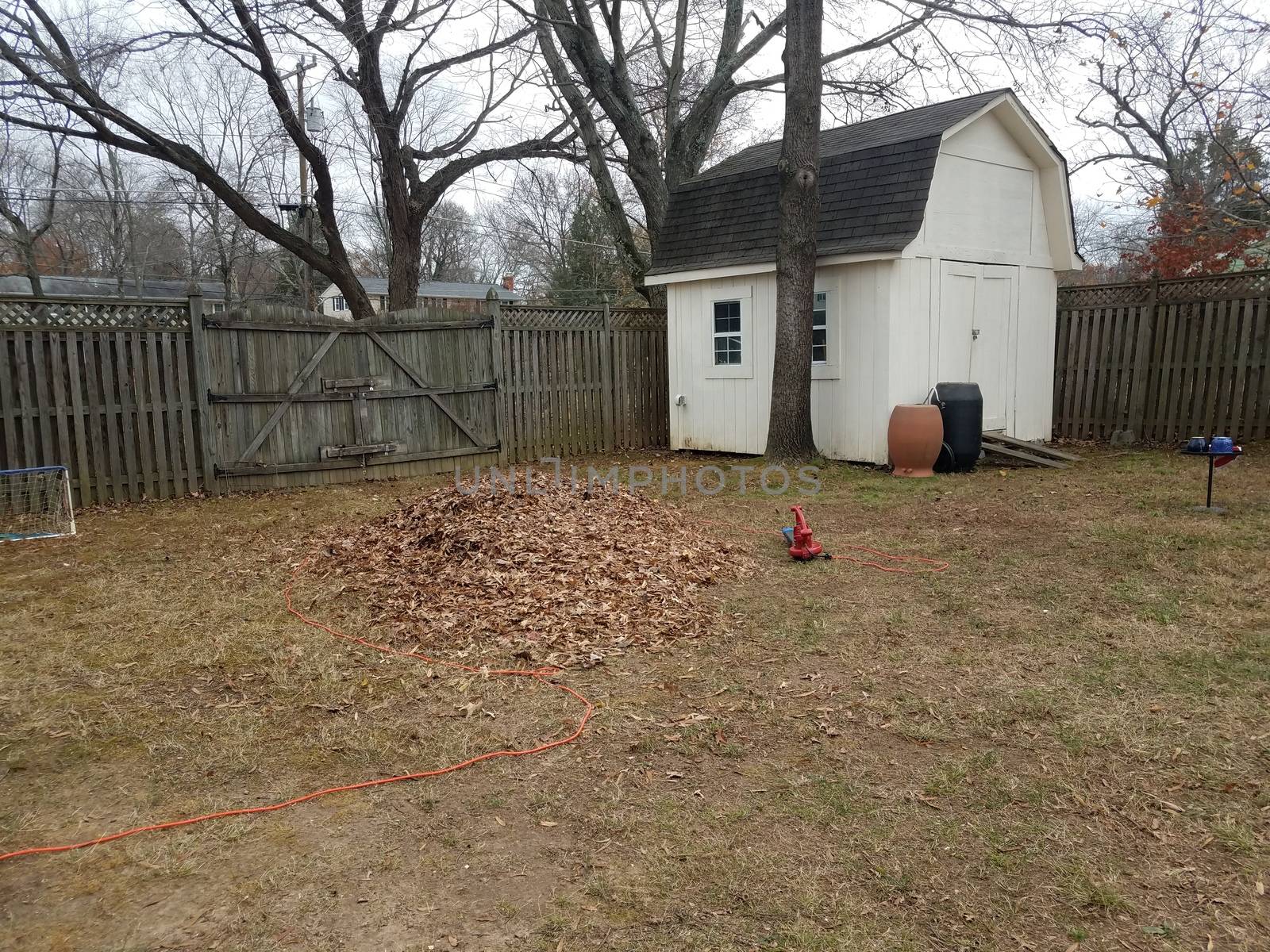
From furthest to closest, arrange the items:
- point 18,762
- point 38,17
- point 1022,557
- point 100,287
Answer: point 100,287, point 38,17, point 1022,557, point 18,762

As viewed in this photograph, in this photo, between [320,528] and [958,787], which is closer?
[958,787]

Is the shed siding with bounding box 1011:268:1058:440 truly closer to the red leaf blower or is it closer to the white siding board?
the white siding board

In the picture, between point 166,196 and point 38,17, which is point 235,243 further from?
point 38,17

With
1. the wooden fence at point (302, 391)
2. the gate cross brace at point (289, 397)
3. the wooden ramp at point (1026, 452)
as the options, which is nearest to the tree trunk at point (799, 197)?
the wooden ramp at point (1026, 452)

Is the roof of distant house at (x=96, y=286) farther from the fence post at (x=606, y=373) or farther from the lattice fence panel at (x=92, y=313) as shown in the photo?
the lattice fence panel at (x=92, y=313)

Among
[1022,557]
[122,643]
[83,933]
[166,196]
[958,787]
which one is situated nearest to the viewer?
[83,933]

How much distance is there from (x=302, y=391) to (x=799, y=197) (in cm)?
640

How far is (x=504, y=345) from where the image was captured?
11.2 metres

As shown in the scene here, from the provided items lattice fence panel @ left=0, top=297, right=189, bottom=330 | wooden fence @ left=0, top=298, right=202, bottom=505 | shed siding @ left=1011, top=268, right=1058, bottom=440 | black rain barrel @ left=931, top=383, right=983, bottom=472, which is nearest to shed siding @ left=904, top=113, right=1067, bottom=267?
shed siding @ left=1011, top=268, right=1058, bottom=440

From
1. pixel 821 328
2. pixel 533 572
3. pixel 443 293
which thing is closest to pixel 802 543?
pixel 533 572

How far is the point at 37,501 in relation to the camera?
7.95 metres

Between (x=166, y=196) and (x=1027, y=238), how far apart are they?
77.7ft

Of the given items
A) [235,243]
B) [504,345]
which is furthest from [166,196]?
[504,345]

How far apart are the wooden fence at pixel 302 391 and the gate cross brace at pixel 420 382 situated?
0.02 metres
